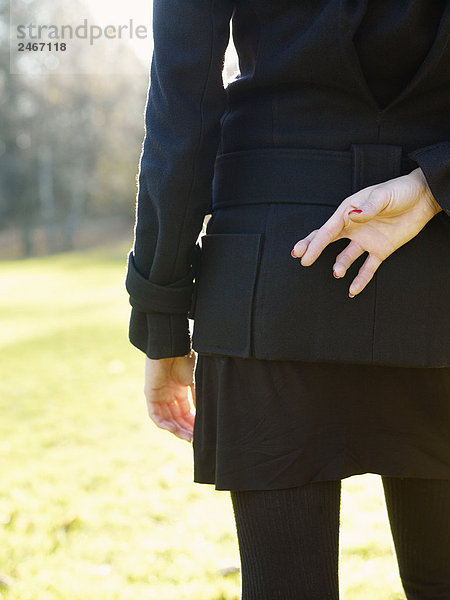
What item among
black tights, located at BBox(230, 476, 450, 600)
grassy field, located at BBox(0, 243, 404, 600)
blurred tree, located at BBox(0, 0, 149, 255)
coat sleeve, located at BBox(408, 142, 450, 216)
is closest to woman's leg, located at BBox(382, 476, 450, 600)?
black tights, located at BBox(230, 476, 450, 600)

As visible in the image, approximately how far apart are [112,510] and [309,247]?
8.27 feet

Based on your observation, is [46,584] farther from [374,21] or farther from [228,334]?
[374,21]

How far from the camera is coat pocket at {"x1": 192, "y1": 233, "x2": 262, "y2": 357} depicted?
1.28m

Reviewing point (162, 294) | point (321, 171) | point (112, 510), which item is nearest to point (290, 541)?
point (162, 294)

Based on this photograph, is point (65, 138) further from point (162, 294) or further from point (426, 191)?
point (426, 191)

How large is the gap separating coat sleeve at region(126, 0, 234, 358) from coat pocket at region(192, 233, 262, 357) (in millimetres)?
65

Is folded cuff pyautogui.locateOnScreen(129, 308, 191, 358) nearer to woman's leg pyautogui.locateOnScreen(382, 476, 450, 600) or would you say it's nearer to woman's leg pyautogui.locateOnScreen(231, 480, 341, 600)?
woman's leg pyautogui.locateOnScreen(231, 480, 341, 600)

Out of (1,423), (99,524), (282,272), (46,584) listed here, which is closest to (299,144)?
(282,272)

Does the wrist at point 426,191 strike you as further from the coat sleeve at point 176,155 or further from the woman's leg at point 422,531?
the woman's leg at point 422,531

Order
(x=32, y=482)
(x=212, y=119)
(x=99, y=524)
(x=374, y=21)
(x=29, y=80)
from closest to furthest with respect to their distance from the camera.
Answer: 1. (x=374, y=21)
2. (x=212, y=119)
3. (x=99, y=524)
4. (x=32, y=482)
5. (x=29, y=80)

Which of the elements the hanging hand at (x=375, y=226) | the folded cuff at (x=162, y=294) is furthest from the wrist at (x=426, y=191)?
the folded cuff at (x=162, y=294)

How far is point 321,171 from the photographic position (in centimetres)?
128

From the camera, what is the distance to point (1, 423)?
4.82m

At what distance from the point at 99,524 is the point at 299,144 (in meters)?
2.41
